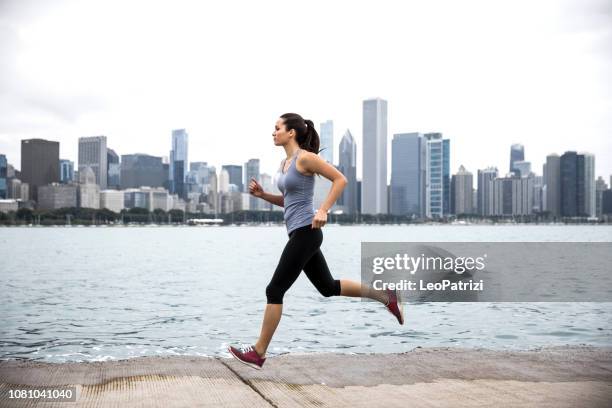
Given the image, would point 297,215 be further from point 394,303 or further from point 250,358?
point 394,303

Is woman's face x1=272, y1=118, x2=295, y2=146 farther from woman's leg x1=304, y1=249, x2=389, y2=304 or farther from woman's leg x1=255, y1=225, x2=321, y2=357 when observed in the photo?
woman's leg x1=304, y1=249, x2=389, y2=304

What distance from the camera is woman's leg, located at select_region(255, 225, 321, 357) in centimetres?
511

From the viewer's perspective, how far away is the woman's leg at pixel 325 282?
18.0 feet

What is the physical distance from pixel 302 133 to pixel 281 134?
17 centimetres

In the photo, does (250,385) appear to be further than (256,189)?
No

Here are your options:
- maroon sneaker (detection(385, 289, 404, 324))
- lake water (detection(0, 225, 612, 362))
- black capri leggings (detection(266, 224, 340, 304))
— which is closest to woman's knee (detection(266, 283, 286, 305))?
black capri leggings (detection(266, 224, 340, 304))

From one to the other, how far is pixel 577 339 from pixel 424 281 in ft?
37.0

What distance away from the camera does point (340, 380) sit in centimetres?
516

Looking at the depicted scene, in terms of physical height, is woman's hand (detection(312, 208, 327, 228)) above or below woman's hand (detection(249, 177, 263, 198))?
below

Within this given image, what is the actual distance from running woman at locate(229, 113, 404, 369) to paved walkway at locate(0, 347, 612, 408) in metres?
0.46

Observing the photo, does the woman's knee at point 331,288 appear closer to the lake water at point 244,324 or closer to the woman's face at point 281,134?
the woman's face at point 281,134

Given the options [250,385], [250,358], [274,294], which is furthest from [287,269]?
[250,385]

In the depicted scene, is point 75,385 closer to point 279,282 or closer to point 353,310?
point 279,282

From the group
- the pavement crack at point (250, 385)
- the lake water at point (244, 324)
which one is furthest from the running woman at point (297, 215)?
the lake water at point (244, 324)
